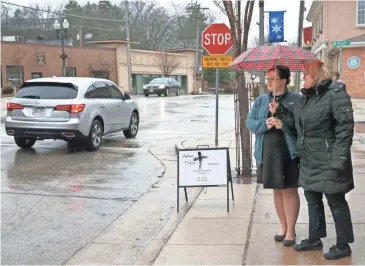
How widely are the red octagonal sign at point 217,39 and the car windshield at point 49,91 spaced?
10.1ft

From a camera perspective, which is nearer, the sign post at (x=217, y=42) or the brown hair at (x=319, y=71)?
the brown hair at (x=319, y=71)

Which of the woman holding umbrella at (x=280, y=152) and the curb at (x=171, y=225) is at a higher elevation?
the woman holding umbrella at (x=280, y=152)

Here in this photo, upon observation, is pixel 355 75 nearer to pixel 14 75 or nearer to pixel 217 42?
pixel 217 42

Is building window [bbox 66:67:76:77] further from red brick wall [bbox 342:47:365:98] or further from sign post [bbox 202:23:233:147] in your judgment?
sign post [bbox 202:23:233:147]

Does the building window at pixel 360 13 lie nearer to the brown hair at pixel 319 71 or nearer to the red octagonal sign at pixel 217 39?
the red octagonal sign at pixel 217 39

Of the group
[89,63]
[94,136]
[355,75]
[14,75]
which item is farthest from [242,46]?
[89,63]

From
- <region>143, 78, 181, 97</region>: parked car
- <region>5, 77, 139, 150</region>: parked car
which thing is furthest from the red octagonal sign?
<region>143, 78, 181, 97</region>: parked car

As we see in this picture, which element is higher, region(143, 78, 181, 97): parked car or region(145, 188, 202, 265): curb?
region(143, 78, 181, 97): parked car

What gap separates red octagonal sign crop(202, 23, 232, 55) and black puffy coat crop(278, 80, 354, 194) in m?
6.64

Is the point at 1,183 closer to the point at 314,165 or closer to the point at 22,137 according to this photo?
the point at 22,137

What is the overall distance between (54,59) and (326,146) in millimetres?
42966

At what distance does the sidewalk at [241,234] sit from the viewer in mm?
4559

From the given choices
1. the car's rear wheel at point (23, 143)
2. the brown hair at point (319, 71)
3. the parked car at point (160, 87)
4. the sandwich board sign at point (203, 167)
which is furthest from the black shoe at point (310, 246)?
the parked car at point (160, 87)

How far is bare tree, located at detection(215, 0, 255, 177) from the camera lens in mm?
8008
